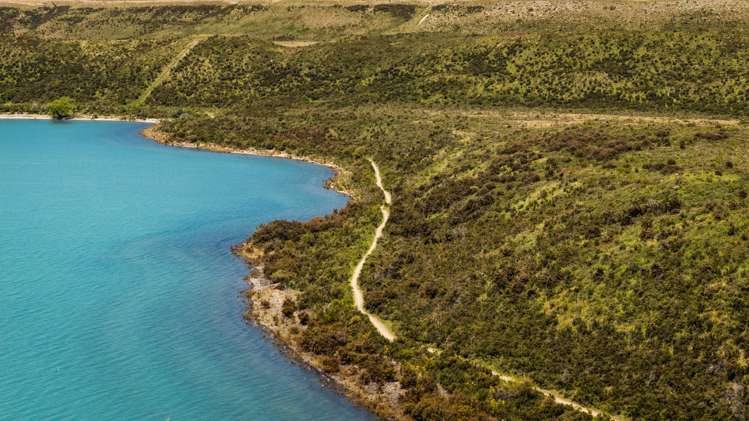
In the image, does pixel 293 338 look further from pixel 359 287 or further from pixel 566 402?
pixel 566 402

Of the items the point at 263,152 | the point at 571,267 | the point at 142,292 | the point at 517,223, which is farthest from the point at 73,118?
the point at 571,267

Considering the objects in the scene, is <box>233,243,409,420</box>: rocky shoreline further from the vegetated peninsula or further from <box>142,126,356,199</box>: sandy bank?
<box>142,126,356,199</box>: sandy bank

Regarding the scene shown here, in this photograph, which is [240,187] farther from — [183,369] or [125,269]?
[183,369]

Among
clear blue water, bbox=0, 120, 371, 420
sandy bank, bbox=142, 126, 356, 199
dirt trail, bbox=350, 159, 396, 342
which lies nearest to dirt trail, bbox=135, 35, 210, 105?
sandy bank, bbox=142, 126, 356, 199

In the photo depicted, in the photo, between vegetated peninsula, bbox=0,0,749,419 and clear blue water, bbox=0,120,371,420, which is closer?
vegetated peninsula, bbox=0,0,749,419

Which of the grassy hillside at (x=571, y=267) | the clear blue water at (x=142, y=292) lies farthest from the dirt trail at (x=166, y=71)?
the grassy hillside at (x=571, y=267)

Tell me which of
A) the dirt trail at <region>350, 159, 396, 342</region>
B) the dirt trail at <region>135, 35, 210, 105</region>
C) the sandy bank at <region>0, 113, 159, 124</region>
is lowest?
the sandy bank at <region>0, 113, 159, 124</region>
